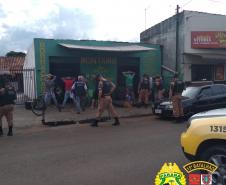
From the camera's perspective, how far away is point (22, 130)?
33.6 feet

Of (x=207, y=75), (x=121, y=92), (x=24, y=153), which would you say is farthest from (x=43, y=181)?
(x=207, y=75)

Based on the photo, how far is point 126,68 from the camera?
59.6ft

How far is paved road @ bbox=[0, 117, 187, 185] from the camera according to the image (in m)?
5.00

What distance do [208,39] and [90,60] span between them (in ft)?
24.7

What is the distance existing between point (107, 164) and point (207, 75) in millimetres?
15869

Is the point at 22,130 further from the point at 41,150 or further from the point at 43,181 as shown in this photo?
the point at 43,181

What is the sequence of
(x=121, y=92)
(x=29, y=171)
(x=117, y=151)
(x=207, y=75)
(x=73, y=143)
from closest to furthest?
(x=29, y=171) < (x=117, y=151) < (x=73, y=143) < (x=121, y=92) < (x=207, y=75)

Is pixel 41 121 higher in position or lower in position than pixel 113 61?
lower

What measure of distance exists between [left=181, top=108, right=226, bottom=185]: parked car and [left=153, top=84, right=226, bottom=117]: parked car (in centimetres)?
686

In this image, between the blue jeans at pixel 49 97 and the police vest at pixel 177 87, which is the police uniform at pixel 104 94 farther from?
the blue jeans at pixel 49 97

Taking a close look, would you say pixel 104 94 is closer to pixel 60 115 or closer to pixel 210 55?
pixel 60 115
